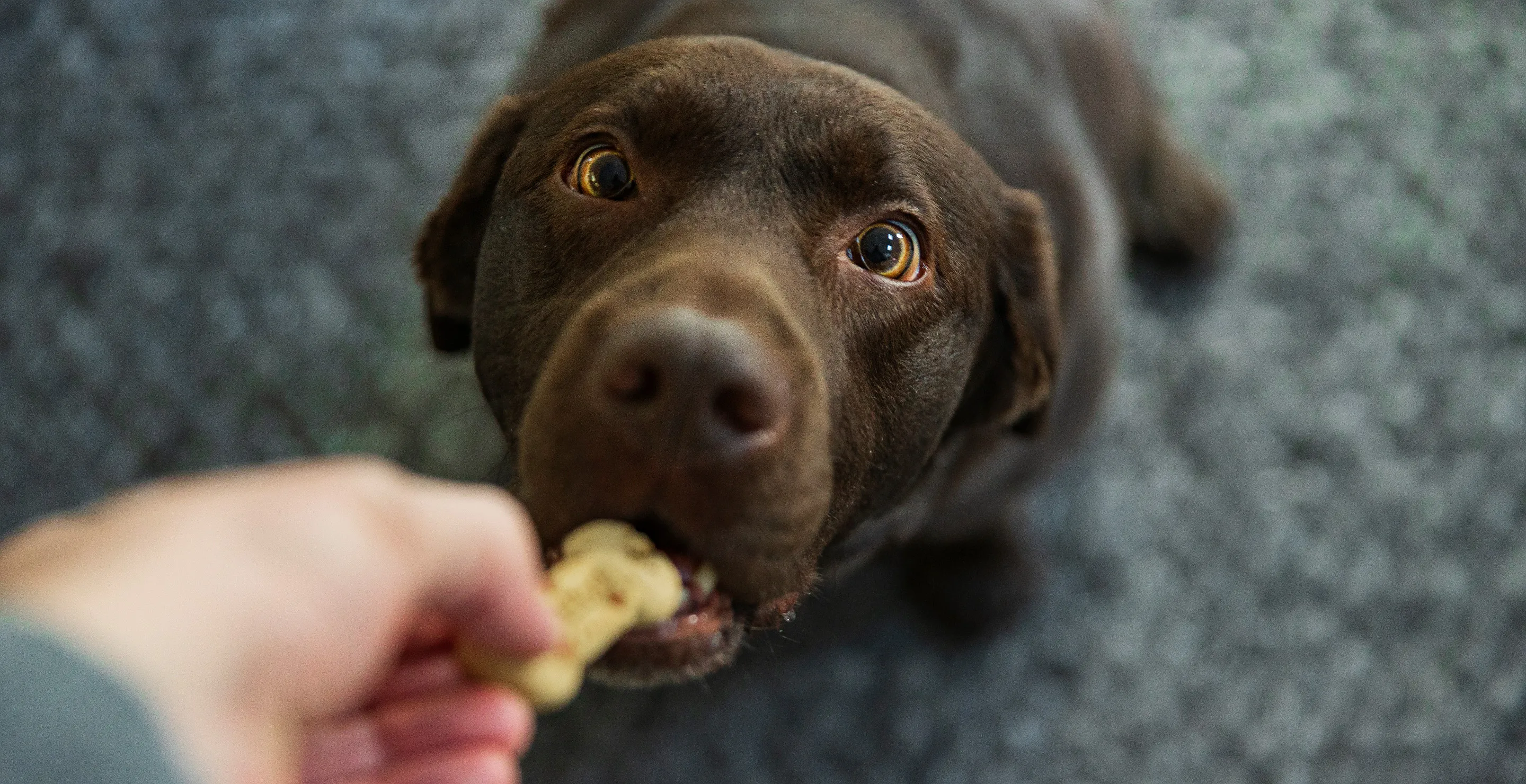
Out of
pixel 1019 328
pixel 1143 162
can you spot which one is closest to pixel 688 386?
pixel 1019 328

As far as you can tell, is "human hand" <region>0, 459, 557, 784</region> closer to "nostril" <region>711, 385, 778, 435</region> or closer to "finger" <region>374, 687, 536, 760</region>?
"finger" <region>374, 687, 536, 760</region>

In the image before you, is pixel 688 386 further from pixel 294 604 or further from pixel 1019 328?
pixel 1019 328

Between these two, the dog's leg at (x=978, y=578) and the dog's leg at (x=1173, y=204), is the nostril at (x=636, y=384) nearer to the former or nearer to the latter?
the dog's leg at (x=978, y=578)

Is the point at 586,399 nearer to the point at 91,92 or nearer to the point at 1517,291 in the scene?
the point at 91,92

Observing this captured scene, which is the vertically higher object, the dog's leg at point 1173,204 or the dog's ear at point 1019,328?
the dog's ear at point 1019,328

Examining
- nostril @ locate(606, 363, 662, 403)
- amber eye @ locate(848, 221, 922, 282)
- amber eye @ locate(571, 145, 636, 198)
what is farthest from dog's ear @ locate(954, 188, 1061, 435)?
nostril @ locate(606, 363, 662, 403)

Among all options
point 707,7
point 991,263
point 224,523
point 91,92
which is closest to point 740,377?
point 224,523

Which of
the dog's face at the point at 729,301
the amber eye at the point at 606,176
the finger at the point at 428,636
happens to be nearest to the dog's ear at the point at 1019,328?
the dog's face at the point at 729,301
